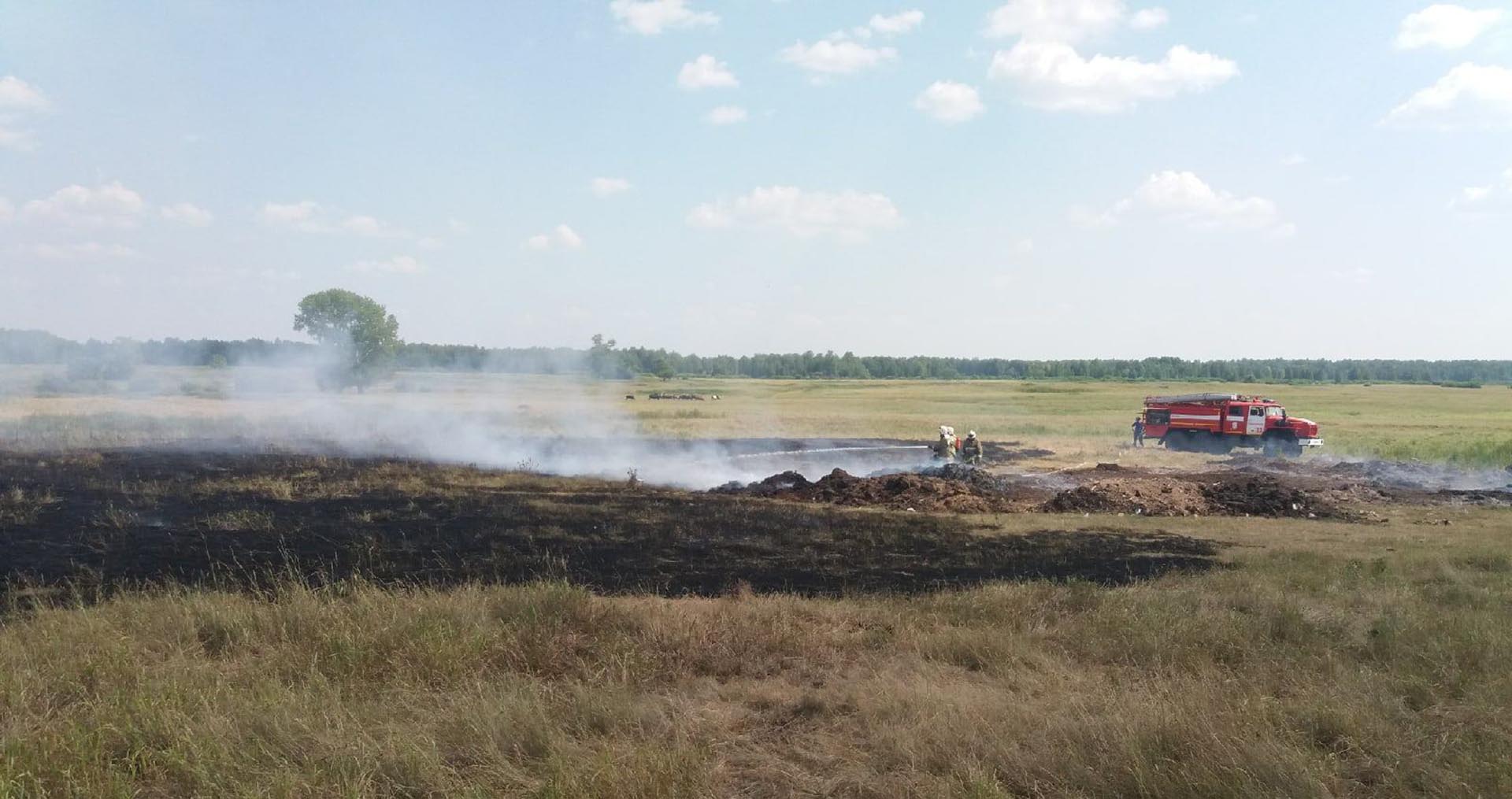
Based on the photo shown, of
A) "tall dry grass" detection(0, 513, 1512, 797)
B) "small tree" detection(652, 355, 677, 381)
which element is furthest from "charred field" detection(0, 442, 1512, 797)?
"small tree" detection(652, 355, 677, 381)

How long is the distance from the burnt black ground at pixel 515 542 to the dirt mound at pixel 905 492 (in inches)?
57.6

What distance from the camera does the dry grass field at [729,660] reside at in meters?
5.14

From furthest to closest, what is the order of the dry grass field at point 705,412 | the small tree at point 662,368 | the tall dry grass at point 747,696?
the small tree at point 662,368
the dry grass field at point 705,412
the tall dry grass at point 747,696

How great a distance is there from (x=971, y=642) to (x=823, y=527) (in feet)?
31.5

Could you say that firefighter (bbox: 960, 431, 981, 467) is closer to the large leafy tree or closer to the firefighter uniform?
the firefighter uniform

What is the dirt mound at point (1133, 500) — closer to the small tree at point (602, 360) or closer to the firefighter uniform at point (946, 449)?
the firefighter uniform at point (946, 449)

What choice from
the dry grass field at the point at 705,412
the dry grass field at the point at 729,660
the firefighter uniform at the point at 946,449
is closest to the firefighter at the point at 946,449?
the firefighter uniform at the point at 946,449

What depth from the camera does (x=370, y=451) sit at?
33625mm

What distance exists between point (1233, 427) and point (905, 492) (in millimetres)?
23525

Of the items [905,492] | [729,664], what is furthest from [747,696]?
[905,492]

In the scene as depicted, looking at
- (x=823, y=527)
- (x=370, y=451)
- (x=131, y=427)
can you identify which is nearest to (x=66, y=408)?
(x=131, y=427)

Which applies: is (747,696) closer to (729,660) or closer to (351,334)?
(729,660)

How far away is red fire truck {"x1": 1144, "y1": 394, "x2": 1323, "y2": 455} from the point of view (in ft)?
127

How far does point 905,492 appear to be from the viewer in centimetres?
2289
